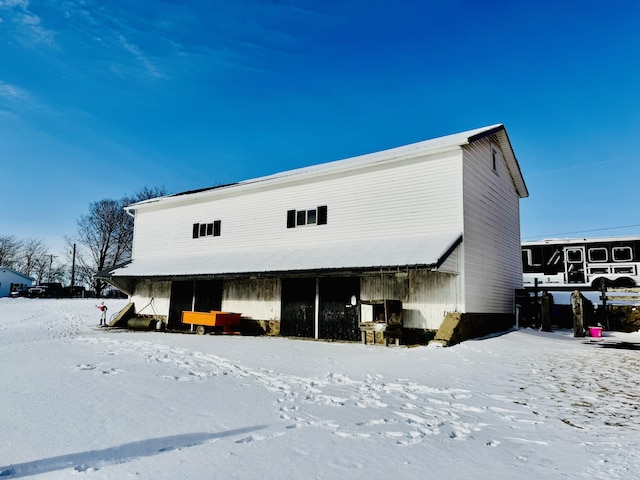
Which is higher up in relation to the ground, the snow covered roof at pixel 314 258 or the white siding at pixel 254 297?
the snow covered roof at pixel 314 258

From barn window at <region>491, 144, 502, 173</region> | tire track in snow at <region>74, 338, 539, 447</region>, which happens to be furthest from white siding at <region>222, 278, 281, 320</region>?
barn window at <region>491, 144, 502, 173</region>

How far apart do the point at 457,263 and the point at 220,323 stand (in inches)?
358

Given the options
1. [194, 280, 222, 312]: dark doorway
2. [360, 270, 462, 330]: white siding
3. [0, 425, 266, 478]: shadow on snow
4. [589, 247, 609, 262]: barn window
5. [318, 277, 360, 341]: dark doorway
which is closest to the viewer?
[0, 425, 266, 478]: shadow on snow

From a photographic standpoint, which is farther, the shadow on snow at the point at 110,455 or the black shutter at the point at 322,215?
the black shutter at the point at 322,215

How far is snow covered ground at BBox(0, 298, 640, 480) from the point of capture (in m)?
3.80

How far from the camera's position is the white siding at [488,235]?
1410 cm

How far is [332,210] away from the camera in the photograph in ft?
53.5

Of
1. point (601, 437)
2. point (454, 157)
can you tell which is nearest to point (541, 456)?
point (601, 437)

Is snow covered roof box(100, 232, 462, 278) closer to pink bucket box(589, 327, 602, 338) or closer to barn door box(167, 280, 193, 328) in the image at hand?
barn door box(167, 280, 193, 328)

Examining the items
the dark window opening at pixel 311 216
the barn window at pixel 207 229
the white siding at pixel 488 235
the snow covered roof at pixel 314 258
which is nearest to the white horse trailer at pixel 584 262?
the white siding at pixel 488 235

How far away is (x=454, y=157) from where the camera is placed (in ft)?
45.8

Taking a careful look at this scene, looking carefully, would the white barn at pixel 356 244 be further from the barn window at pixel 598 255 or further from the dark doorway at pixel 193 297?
the barn window at pixel 598 255

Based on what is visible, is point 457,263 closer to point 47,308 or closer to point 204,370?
point 204,370

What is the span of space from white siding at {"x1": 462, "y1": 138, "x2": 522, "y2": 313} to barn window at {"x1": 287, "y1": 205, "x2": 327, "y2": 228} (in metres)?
5.38
